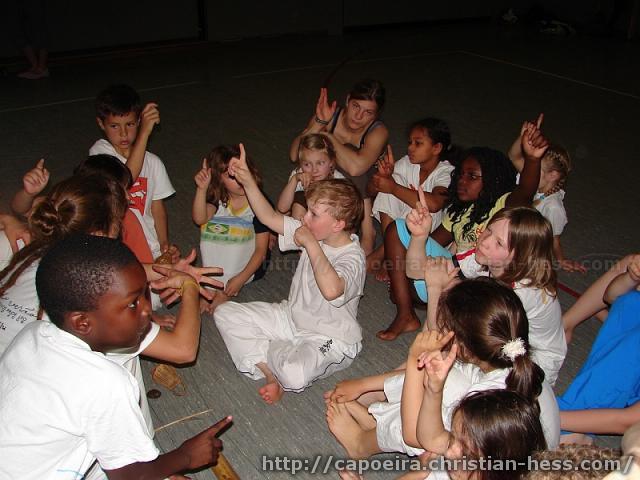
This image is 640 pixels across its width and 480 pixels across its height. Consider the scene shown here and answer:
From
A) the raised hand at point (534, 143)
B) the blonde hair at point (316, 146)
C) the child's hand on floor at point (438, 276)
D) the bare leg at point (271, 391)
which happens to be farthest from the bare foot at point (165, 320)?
the raised hand at point (534, 143)

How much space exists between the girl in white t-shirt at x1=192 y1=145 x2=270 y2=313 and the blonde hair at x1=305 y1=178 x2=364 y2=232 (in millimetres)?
592

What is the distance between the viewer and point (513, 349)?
1672 mm

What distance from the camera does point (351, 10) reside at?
9758 millimetres

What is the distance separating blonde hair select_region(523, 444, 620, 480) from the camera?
1278 millimetres

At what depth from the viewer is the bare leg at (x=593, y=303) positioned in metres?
2.54

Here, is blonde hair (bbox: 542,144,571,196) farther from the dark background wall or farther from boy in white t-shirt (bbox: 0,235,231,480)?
the dark background wall

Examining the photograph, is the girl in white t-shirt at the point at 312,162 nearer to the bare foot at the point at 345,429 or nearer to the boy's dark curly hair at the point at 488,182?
the boy's dark curly hair at the point at 488,182

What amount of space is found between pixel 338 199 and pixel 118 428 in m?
1.28

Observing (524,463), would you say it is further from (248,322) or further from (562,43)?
(562,43)

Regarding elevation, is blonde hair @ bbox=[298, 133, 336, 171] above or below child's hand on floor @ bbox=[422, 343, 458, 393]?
above

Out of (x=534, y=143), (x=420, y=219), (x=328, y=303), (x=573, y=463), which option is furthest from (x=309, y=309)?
(x=573, y=463)

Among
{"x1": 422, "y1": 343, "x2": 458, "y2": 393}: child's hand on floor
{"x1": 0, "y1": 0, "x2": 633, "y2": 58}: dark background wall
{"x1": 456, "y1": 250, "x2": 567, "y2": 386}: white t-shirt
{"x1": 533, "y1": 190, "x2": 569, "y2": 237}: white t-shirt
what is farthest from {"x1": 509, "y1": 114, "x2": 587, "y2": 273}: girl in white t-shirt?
{"x1": 0, "y1": 0, "x2": 633, "y2": 58}: dark background wall

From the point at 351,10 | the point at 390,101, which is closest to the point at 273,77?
the point at 390,101

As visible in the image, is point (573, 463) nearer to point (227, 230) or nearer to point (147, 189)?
point (227, 230)
